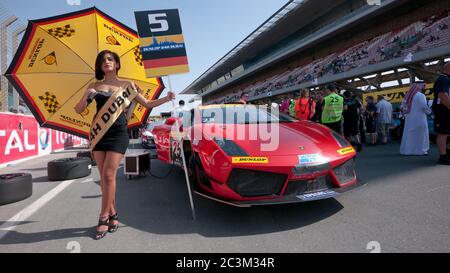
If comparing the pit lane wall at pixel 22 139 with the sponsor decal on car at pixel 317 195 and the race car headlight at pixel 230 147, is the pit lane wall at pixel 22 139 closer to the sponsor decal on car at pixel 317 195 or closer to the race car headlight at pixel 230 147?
the race car headlight at pixel 230 147

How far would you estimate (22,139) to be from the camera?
770cm

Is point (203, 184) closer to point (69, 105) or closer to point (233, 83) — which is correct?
point (69, 105)

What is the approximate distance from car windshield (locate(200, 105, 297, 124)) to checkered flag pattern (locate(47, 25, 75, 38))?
7.07 ft

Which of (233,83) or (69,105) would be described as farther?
(233,83)

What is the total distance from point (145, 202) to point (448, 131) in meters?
4.74

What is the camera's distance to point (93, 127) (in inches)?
99.0

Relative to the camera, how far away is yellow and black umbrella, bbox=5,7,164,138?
12.8 ft

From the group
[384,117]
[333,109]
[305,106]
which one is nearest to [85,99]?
[333,109]

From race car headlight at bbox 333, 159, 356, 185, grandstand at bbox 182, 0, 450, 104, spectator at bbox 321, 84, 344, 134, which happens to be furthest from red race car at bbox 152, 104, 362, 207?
grandstand at bbox 182, 0, 450, 104

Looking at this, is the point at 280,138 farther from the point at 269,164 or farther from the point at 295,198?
the point at 295,198

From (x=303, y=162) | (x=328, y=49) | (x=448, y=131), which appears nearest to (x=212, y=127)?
(x=303, y=162)

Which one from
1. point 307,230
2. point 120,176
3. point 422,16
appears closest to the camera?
point 307,230

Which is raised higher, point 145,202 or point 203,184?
point 203,184

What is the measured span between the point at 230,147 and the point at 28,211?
93.8 inches
